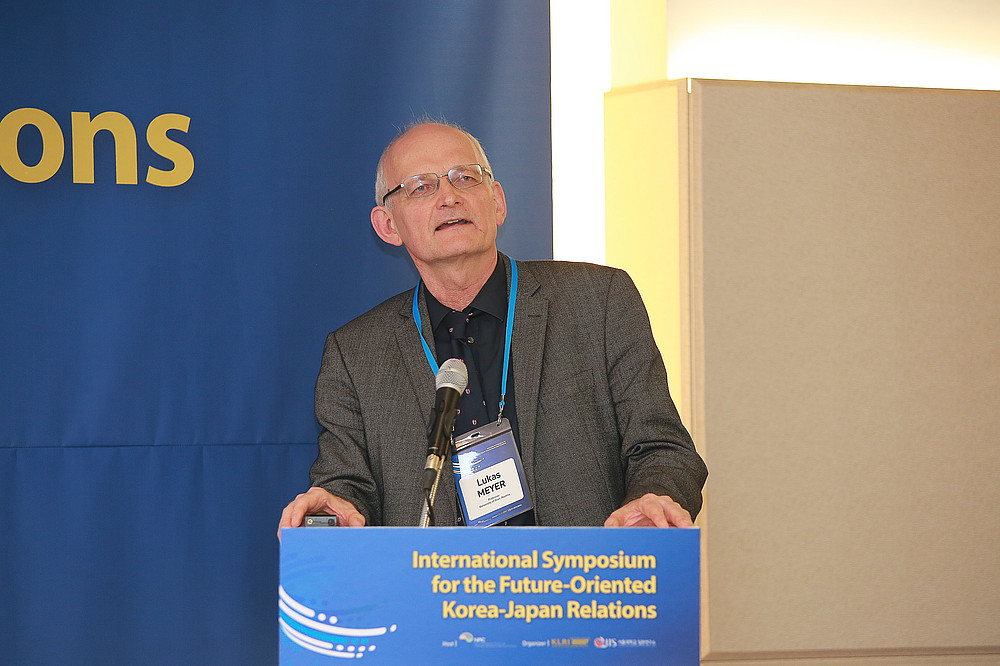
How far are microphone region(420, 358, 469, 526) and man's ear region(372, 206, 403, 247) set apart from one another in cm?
111

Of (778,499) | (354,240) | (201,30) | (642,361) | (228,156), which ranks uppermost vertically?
(201,30)

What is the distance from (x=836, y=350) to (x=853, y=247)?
340 mm

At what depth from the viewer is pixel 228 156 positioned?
280cm

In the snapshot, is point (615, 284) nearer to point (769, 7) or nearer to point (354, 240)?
point (354, 240)

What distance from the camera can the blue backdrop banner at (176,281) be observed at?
269 cm

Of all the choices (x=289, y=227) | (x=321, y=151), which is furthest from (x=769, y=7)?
(x=289, y=227)

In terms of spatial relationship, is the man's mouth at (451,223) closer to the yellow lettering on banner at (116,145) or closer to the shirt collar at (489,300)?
the shirt collar at (489,300)

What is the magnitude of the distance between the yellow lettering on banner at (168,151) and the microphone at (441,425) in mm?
1630

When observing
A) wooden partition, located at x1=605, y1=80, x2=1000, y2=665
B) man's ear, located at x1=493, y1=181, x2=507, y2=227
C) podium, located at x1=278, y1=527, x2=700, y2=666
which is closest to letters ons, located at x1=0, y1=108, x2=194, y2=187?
man's ear, located at x1=493, y1=181, x2=507, y2=227

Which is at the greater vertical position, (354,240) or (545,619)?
(354,240)

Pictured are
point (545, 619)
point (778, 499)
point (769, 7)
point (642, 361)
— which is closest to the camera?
point (545, 619)

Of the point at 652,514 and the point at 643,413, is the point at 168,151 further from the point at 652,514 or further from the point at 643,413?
the point at 652,514

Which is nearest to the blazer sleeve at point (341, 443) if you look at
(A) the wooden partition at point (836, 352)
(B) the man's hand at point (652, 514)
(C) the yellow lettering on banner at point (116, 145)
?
(B) the man's hand at point (652, 514)

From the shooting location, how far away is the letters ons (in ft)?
8.91
